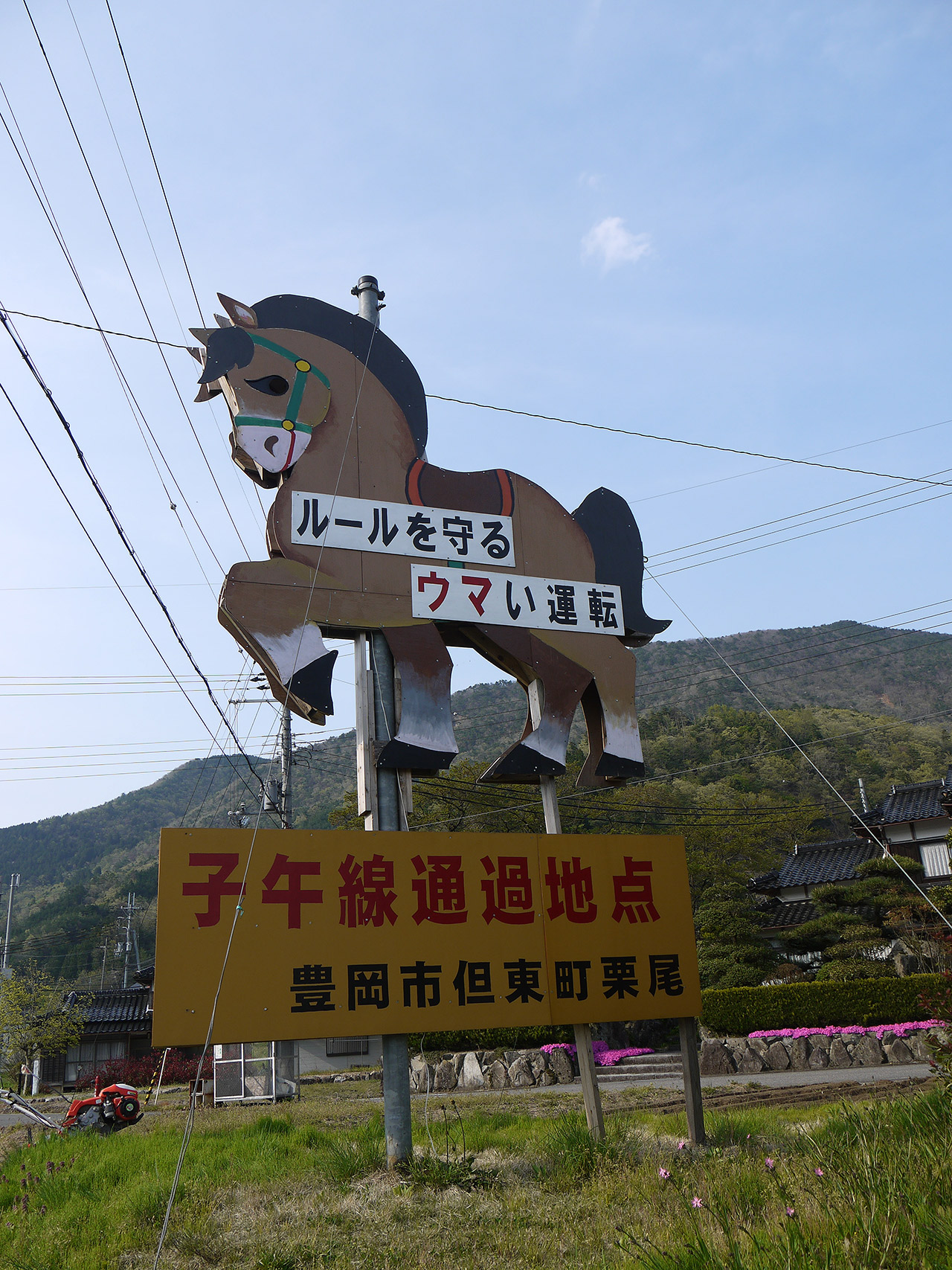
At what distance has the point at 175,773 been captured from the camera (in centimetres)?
12438

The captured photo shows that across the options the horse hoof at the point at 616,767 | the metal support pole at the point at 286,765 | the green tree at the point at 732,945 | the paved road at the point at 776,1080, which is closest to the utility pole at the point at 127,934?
the metal support pole at the point at 286,765

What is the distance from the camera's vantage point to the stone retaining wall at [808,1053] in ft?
56.0

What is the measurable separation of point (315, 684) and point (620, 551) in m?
3.53

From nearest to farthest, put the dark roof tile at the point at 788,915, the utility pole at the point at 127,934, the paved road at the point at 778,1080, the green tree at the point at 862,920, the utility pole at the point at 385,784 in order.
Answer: the utility pole at the point at 385,784 → the paved road at the point at 778,1080 → the green tree at the point at 862,920 → the dark roof tile at the point at 788,915 → the utility pole at the point at 127,934

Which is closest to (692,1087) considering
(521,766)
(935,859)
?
(521,766)

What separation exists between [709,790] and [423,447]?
130ft

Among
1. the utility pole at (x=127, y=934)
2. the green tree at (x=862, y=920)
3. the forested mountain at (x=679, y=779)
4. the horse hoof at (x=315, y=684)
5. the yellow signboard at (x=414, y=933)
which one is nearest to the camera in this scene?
the yellow signboard at (x=414, y=933)

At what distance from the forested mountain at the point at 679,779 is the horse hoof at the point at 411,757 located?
5.32m

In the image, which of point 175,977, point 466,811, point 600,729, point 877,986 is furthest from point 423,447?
point 466,811

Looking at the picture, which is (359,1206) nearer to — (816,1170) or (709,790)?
(816,1170)

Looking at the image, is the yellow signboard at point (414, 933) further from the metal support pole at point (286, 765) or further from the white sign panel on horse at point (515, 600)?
the metal support pole at point (286, 765)

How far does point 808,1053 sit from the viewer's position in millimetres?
17500

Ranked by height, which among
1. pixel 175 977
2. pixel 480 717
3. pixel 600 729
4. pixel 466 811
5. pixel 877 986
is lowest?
pixel 877 986

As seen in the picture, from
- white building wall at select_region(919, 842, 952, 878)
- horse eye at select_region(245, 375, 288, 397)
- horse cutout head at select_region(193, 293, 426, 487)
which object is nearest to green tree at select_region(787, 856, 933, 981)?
white building wall at select_region(919, 842, 952, 878)
